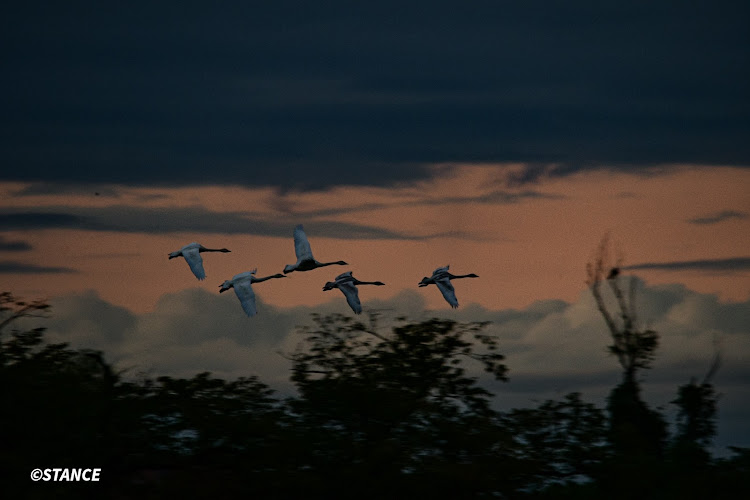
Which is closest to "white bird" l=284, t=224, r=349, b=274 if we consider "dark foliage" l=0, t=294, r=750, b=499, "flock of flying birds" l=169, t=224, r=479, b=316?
"flock of flying birds" l=169, t=224, r=479, b=316

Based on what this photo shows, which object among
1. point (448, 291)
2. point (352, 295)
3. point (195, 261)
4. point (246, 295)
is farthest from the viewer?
point (448, 291)

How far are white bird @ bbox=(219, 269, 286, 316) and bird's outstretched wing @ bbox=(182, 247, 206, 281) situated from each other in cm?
69

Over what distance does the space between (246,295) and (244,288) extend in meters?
0.31

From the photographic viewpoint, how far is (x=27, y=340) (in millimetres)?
25484

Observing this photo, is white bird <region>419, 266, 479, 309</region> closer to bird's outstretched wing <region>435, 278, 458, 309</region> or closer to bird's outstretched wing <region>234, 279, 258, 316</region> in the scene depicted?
bird's outstretched wing <region>435, 278, 458, 309</region>

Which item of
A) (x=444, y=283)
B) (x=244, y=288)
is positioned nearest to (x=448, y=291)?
(x=444, y=283)

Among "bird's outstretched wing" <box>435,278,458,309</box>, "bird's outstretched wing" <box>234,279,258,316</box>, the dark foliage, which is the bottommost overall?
the dark foliage

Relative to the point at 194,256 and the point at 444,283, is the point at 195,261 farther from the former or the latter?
the point at 444,283

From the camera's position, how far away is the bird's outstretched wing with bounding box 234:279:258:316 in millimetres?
32188

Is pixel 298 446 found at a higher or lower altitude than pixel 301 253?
lower

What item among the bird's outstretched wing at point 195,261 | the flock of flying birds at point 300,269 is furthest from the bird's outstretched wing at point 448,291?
the bird's outstretched wing at point 195,261

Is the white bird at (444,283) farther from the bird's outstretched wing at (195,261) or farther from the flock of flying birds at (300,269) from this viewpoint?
the bird's outstretched wing at (195,261)

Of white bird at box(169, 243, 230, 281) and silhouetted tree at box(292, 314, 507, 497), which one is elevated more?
white bird at box(169, 243, 230, 281)

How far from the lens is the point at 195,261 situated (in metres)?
34.2
